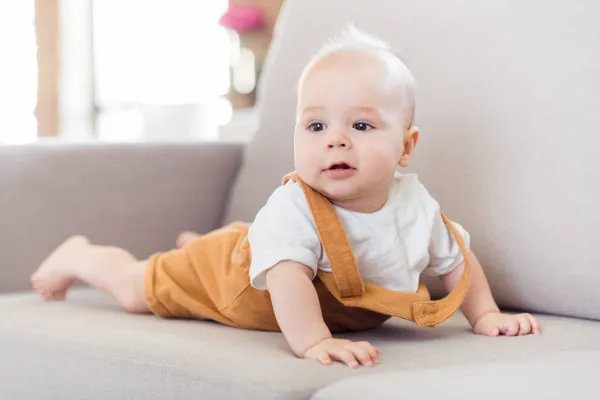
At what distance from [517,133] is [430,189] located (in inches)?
6.3

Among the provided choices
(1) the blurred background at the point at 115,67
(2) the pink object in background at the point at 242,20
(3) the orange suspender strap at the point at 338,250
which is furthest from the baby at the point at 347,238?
(1) the blurred background at the point at 115,67

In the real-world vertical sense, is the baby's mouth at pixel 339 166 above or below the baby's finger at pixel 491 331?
above

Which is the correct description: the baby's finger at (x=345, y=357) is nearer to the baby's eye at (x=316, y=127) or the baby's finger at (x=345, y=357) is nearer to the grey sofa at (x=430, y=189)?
the grey sofa at (x=430, y=189)

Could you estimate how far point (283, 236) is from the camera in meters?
1.04

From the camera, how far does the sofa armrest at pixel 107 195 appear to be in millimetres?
1469

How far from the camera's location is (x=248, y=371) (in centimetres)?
84

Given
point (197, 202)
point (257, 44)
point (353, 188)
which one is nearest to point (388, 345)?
point (353, 188)

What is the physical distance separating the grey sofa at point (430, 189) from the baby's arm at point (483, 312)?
29 mm

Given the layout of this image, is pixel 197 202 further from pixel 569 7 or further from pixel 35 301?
pixel 569 7

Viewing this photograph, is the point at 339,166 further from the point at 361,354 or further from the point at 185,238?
the point at 185,238

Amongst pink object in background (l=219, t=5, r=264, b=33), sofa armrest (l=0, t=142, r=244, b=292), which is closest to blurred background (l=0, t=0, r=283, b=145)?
pink object in background (l=219, t=5, r=264, b=33)

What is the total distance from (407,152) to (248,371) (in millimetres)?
448

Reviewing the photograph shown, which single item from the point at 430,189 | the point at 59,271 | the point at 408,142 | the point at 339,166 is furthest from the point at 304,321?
the point at 59,271

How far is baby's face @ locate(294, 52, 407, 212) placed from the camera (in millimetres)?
1062
